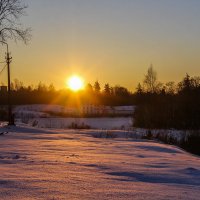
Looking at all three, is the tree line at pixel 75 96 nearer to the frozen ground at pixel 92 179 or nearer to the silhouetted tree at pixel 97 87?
the silhouetted tree at pixel 97 87

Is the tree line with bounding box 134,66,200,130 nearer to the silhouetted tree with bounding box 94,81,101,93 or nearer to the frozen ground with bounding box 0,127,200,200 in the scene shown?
the frozen ground with bounding box 0,127,200,200

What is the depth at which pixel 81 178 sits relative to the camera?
703 cm

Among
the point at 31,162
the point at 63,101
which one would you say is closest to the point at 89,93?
the point at 63,101

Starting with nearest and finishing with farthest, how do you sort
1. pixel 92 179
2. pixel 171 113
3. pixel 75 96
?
1. pixel 92 179
2. pixel 171 113
3. pixel 75 96

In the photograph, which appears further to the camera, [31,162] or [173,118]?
[173,118]

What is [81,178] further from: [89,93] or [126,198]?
[89,93]

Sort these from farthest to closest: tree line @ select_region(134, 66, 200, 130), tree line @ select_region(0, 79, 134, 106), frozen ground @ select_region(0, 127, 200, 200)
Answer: tree line @ select_region(0, 79, 134, 106) < tree line @ select_region(134, 66, 200, 130) < frozen ground @ select_region(0, 127, 200, 200)

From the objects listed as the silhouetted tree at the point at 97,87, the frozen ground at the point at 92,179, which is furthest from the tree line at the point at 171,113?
the silhouetted tree at the point at 97,87

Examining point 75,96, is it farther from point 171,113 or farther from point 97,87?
point 171,113

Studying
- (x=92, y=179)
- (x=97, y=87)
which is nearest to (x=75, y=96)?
(x=97, y=87)

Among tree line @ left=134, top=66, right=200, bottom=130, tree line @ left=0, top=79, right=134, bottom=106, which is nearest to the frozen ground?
tree line @ left=134, top=66, right=200, bottom=130

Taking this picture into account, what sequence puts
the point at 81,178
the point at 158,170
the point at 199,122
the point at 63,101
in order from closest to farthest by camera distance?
the point at 81,178 < the point at 158,170 < the point at 199,122 < the point at 63,101

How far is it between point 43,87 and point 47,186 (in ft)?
467

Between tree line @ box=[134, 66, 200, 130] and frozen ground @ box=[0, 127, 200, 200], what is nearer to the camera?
frozen ground @ box=[0, 127, 200, 200]
